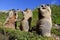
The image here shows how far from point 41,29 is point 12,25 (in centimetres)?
405

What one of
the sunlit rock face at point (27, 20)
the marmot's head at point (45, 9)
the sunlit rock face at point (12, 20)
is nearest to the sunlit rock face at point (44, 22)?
the marmot's head at point (45, 9)

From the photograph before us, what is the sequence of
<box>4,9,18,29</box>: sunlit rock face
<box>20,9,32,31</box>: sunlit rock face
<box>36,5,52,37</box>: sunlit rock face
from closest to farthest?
<box>36,5,52,37</box>: sunlit rock face, <box>20,9,32,31</box>: sunlit rock face, <box>4,9,18,29</box>: sunlit rock face

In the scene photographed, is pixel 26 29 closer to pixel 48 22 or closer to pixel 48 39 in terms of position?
pixel 48 22

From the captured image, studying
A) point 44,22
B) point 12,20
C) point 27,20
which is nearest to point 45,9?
point 44,22

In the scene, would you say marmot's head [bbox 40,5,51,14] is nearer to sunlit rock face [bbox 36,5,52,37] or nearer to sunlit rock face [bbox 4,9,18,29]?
sunlit rock face [bbox 36,5,52,37]

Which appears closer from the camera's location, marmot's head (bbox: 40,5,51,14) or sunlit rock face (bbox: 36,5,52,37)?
sunlit rock face (bbox: 36,5,52,37)

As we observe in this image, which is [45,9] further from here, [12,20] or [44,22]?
[12,20]

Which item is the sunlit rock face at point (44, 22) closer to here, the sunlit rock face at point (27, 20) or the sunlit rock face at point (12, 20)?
the sunlit rock face at point (27, 20)

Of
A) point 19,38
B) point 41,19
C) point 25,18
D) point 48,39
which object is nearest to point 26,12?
point 25,18

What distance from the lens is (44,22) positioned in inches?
991

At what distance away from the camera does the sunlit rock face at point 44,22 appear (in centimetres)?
2495

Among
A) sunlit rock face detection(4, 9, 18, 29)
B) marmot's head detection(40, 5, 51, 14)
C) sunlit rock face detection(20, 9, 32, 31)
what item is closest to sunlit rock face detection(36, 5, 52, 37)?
marmot's head detection(40, 5, 51, 14)

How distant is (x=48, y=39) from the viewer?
2248 cm

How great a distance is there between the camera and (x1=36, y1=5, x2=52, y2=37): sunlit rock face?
81.9 feet
